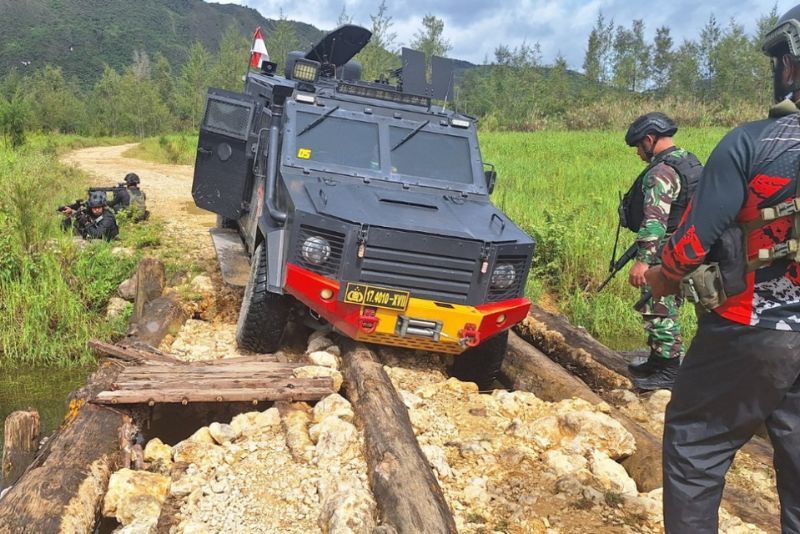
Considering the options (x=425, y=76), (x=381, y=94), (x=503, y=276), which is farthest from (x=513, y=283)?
(x=425, y=76)

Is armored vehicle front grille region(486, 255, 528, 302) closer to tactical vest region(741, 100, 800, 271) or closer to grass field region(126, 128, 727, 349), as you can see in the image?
tactical vest region(741, 100, 800, 271)

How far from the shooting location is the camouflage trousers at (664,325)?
4.37 m

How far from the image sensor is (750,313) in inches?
82.0

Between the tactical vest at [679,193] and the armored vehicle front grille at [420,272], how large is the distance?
1102mm

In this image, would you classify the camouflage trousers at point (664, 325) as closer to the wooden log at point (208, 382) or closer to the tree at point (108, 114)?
the wooden log at point (208, 382)

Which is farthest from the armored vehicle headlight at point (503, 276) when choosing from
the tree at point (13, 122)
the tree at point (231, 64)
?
the tree at point (231, 64)

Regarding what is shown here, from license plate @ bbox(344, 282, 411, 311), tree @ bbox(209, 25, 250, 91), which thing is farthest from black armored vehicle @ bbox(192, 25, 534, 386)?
tree @ bbox(209, 25, 250, 91)

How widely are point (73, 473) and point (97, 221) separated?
575 cm

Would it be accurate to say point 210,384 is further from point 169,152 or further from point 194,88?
point 194,88

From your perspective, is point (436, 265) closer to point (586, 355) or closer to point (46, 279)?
point (586, 355)

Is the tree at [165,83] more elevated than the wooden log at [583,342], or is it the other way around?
the tree at [165,83]

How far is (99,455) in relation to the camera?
315cm

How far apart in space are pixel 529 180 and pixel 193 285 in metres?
8.44

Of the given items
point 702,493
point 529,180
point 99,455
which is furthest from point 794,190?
point 529,180
